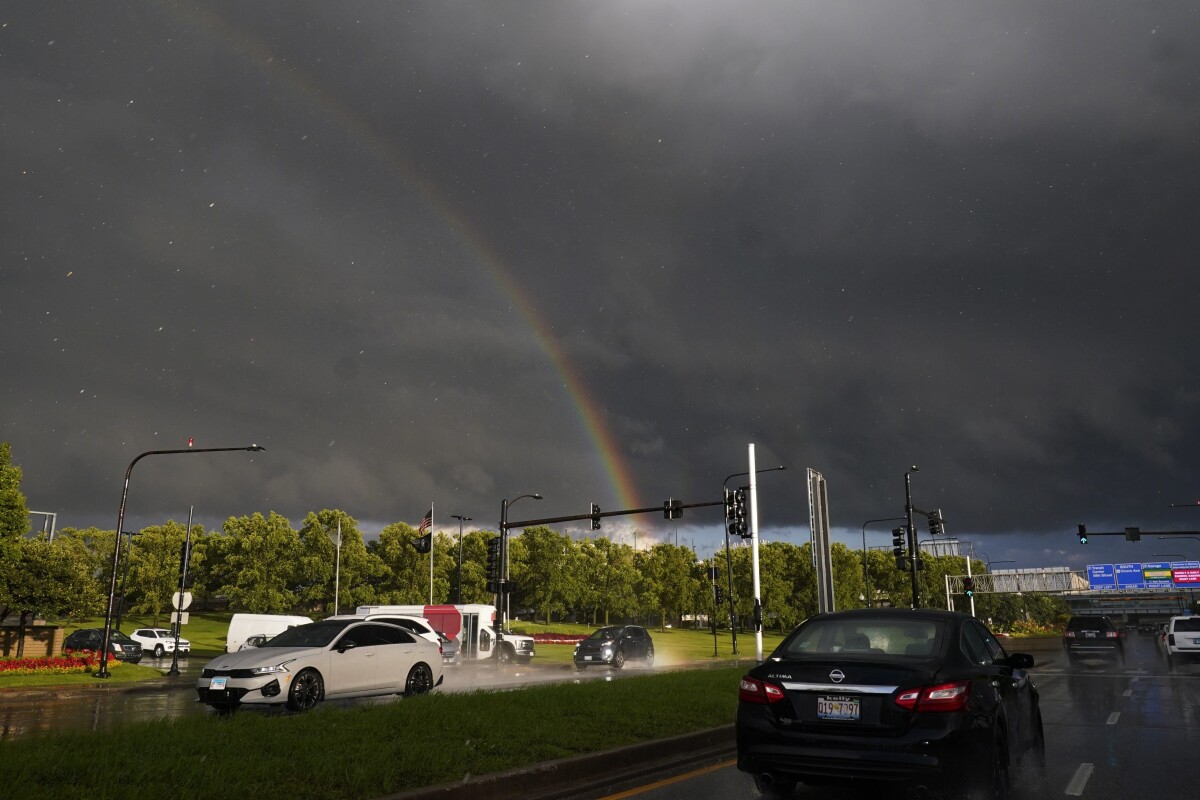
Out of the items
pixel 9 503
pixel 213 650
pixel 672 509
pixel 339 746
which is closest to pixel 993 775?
pixel 339 746

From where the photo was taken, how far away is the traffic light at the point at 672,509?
35375 millimetres

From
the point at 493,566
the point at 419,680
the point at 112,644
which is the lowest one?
the point at 112,644

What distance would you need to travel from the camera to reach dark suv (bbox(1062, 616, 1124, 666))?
1265 inches

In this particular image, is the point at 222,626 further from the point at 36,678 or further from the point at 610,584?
the point at 36,678

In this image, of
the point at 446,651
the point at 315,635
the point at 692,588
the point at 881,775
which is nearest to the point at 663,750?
the point at 881,775

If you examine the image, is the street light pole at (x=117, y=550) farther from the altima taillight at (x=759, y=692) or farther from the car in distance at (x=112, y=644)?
the altima taillight at (x=759, y=692)

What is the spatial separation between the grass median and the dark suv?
85.5ft

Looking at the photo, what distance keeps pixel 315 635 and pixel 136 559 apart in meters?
72.5

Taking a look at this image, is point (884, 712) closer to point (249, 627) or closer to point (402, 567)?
point (249, 627)

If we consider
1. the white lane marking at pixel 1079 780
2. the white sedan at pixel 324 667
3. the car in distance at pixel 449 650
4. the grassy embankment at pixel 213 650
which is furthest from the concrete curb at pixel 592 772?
the car in distance at pixel 449 650

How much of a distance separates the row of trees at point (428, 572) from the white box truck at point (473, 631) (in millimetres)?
21584

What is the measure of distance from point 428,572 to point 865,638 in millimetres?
77214

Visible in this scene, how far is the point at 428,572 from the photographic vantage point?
266 feet

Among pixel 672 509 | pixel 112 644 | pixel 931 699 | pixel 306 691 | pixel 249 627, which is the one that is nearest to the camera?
pixel 931 699
